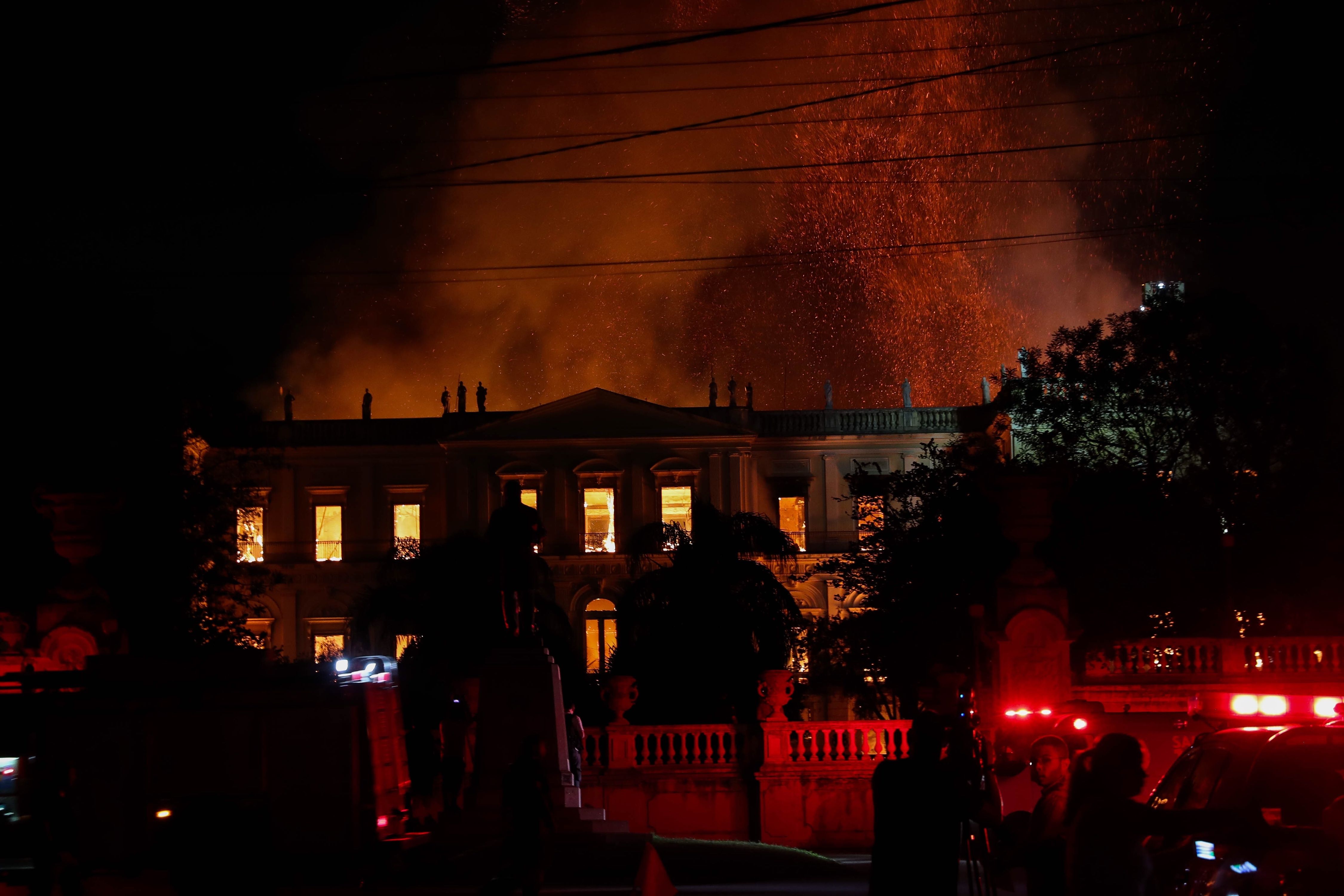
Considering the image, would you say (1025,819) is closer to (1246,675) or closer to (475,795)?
(475,795)

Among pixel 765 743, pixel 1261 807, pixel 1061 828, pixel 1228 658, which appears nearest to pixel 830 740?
pixel 765 743

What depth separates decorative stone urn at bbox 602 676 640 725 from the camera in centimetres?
1950

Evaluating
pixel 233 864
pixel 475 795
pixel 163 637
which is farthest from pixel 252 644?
pixel 233 864

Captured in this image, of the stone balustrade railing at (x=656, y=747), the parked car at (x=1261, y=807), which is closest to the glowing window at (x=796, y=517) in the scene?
the stone balustrade railing at (x=656, y=747)

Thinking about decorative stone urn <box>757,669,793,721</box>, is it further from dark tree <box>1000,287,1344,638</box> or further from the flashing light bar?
the flashing light bar

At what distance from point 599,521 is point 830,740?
1504 inches

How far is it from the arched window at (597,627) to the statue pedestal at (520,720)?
39.7 m

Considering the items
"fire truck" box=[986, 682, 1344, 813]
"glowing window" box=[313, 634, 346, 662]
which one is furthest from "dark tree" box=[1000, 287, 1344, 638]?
"glowing window" box=[313, 634, 346, 662]

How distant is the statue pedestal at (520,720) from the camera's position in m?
15.0

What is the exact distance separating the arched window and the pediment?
21.3ft

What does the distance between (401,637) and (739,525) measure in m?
25.7

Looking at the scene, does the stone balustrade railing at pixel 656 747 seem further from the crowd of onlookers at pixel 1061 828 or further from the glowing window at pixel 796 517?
the glowing window at pixel 796 517

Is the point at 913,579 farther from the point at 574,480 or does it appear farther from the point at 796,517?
the point at 574,480

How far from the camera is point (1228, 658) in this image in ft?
57.8
